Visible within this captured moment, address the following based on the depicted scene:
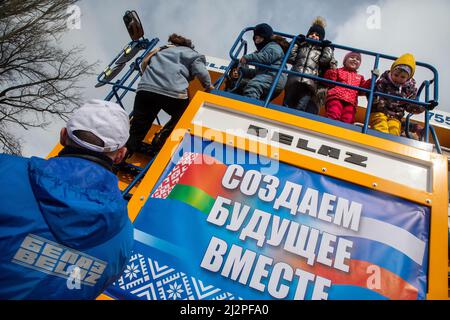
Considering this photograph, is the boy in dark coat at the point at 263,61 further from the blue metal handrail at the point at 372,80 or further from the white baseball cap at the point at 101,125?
the white baseball cap at the point at 101,125

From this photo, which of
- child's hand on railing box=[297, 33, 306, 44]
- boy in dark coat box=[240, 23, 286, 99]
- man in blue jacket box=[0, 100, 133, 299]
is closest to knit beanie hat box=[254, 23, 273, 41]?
boy in dark coat box=[240, 23, 286, 99]

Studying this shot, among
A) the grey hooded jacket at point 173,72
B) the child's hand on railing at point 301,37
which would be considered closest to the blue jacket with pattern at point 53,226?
the grey hooded jacket at point 173,72

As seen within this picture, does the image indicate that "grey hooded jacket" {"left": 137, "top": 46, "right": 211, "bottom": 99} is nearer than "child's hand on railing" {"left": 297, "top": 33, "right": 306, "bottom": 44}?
Yes

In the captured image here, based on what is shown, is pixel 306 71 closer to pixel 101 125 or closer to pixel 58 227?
pixel 101 125

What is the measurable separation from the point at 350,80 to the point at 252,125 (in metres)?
1.91

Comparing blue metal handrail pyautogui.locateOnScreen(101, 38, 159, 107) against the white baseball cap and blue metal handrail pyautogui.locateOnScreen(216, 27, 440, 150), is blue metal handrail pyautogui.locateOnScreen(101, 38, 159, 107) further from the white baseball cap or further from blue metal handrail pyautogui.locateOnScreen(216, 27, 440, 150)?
the white baseball cap

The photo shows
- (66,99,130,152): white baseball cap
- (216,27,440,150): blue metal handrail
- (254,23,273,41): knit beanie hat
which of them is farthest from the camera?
(254,23,273,41): knit beanie hat

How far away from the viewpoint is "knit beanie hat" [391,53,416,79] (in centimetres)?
381

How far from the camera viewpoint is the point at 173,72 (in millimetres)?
3906

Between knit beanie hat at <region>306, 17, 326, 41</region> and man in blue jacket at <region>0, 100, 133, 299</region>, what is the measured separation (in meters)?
4.07

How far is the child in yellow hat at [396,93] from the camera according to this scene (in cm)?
383

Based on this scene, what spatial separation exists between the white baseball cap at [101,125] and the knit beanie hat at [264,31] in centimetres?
312

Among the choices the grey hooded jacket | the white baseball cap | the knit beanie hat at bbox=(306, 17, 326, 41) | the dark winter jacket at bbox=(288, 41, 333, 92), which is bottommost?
the white baseball cap
